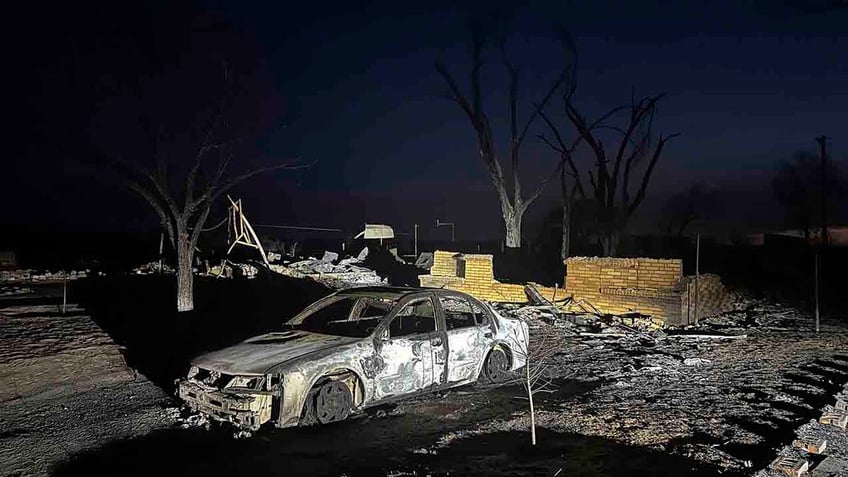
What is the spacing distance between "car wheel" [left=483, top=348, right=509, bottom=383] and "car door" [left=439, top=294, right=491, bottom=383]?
8.2 inches

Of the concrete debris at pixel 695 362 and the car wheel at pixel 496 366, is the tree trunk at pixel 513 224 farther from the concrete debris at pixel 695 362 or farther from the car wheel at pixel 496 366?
the car wheel at pixel 496 366

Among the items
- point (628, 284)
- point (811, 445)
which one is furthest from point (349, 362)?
point (628, 284)

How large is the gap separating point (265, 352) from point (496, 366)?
3.09 meters

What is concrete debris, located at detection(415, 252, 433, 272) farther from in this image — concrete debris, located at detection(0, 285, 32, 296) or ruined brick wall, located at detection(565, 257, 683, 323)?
concrete debris, located at detection(0, 285, 32, 296)

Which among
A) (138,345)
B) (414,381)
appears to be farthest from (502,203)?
(414,381)

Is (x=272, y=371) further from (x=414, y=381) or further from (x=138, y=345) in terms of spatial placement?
(x=138, y=345)

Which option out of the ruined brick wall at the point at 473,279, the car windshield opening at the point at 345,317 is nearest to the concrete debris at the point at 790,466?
the car windshield opening at the point at 345,317

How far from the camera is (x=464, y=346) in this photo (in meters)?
7.80

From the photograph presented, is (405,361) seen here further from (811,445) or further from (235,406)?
(811,445)

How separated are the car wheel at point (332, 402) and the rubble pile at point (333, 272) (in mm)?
15751

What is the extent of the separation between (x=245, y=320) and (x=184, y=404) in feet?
23.3

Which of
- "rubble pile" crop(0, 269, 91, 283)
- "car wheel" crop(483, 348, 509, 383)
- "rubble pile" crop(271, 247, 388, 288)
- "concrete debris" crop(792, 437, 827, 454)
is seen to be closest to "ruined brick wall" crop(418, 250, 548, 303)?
"rubble pile" crop(271, 247, 388, 288)

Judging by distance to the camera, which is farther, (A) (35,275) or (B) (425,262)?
Result: (B) (425,262)

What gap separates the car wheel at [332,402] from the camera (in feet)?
20.7
